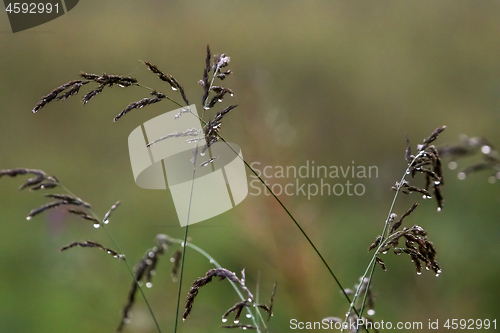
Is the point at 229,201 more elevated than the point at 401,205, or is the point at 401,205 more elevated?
the point at 229,201

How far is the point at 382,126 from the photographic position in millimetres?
3617

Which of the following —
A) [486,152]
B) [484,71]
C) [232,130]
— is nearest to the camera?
[486,152]

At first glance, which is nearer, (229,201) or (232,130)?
(229,201)

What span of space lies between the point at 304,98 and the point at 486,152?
250 cm

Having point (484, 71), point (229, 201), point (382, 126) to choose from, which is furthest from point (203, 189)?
point (484, 71)

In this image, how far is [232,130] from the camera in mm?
3574

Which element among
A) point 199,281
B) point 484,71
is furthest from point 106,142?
point 484,71

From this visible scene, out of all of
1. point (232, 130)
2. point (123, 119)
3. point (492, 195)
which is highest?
point (123, 119)

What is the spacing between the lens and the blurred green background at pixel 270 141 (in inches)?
84.0

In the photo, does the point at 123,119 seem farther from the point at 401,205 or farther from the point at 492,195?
the point at 492,195

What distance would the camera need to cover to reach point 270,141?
8.23 feet

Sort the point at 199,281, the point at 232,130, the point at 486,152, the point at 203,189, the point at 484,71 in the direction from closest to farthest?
the point at 199,281 < the point at 486,152 < the point at 203,189 < the point at 232,130 < the point at 484,71

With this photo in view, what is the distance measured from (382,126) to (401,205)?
1.09 metres

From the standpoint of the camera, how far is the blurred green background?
213 cm
